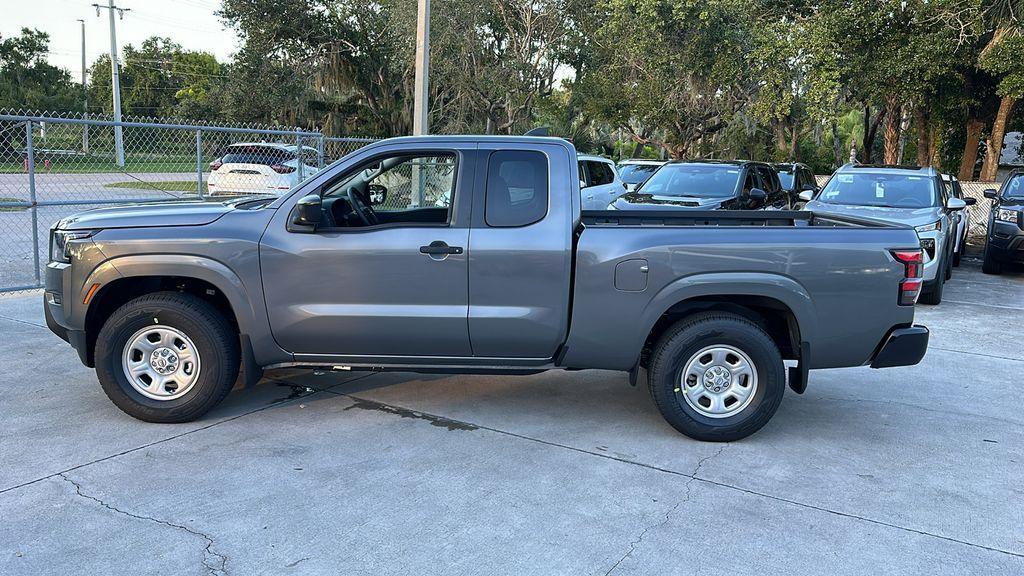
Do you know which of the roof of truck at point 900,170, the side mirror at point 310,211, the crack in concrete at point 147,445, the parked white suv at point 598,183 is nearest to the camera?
the crack in concrete at point 147,445

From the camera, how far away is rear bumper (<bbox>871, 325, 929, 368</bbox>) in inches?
195

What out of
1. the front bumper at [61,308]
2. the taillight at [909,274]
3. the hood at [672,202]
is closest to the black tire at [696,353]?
the taillight at [909,274]

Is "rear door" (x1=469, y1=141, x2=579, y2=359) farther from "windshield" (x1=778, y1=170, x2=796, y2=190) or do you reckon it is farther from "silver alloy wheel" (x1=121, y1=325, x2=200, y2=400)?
"windshield" (x1=778, y1=170, x2=796, y2=190)

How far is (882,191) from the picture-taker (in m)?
11.3

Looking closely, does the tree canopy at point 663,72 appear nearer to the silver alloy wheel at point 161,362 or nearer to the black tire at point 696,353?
the black tire at point 696,353

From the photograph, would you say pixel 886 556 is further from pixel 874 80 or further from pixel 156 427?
pixel 874 80

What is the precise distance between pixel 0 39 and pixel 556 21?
130ft

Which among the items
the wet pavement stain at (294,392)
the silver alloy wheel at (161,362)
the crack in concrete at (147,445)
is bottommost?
the crack in concrete at (147,445)

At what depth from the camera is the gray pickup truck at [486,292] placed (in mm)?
4883

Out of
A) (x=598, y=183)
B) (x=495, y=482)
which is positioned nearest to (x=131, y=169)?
(x=598, y=183)

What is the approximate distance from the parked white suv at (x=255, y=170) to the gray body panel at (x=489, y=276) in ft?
30.4

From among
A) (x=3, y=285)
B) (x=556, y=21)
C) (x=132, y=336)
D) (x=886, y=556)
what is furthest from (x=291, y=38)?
(x=886, y=556)

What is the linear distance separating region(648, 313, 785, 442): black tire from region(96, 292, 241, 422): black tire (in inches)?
109

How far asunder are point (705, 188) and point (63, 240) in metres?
9.63
